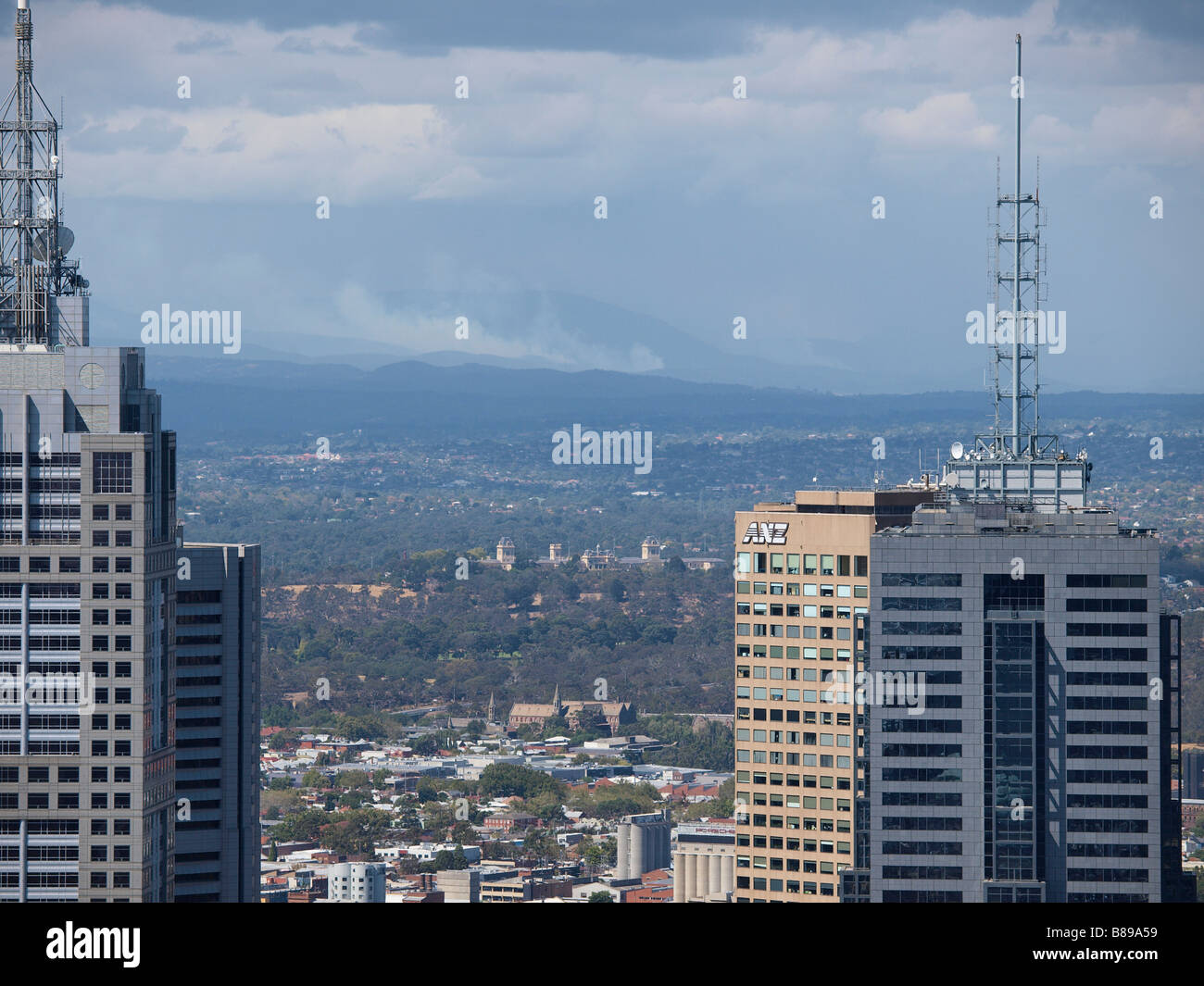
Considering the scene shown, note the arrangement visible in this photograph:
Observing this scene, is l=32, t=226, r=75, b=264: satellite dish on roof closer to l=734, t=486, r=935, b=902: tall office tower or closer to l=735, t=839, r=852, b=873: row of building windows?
l=734, t=486, r=935, b=902: tall office tower

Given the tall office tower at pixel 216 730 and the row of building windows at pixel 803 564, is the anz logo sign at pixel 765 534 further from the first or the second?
the tall office tower at pixel 216 730

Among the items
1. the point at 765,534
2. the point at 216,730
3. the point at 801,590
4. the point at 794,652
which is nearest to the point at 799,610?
the point at 801,590

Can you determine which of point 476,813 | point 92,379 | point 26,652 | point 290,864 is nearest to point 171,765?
point 26,652

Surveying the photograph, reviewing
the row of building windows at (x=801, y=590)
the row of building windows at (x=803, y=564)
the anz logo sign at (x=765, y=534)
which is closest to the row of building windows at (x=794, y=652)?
the row of building windows at (x=801, y=590)

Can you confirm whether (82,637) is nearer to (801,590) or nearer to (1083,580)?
(1083,580)

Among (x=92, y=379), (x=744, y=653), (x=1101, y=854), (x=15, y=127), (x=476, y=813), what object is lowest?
(x=476, y=813)

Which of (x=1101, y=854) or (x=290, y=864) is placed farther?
(x=290, y=864)

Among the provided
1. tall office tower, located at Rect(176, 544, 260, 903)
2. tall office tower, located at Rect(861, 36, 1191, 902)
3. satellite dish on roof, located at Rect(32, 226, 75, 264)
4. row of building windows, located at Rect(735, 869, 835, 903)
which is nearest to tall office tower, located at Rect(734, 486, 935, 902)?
row of building windows, located at Rect(735, 869, 835, 903)
